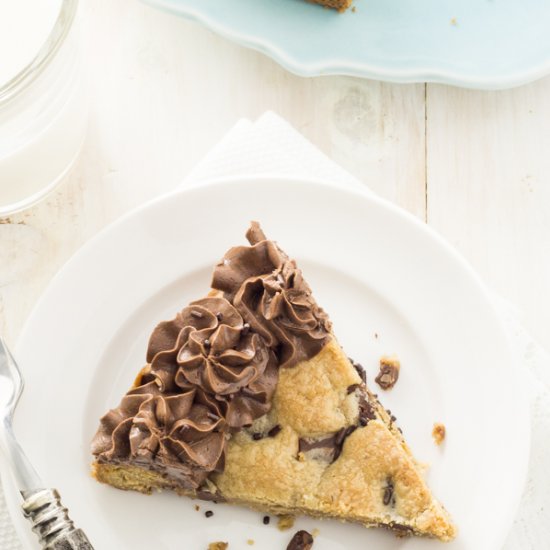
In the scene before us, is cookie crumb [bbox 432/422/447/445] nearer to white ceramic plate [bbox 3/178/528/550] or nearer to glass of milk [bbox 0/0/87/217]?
white ceramic plate [bbox 3/178/528/550]

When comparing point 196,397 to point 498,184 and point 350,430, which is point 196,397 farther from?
point 498,184

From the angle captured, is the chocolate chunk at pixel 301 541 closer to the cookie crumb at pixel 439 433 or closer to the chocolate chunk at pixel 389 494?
the chocolate chunk at pixel 389 494

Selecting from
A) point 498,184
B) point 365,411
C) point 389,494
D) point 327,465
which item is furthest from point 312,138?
point 389,494

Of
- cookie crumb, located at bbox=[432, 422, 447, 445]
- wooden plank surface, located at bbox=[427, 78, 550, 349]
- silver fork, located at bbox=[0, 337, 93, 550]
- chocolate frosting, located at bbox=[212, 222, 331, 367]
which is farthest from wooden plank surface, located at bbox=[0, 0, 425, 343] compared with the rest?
cookie crumb, located at bbox=[432, 422, 447, 445]

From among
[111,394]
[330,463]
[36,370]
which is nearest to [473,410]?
[330,463]

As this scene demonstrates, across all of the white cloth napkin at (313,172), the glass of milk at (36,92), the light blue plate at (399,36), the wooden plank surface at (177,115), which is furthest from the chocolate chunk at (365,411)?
the glass of milk at (36,92)

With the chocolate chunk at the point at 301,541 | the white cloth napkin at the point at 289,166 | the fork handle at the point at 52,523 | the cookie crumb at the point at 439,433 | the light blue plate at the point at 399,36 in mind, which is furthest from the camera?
the light blue plate at the point at 399,36

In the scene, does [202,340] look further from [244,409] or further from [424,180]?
[424,180]

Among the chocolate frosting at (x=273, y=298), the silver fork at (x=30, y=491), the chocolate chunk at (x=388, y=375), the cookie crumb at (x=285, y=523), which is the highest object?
Answer: the chocolate frosting at (x=273, y=298)
